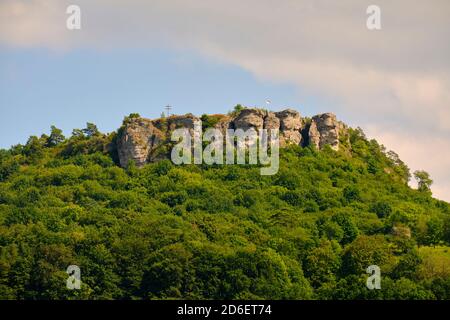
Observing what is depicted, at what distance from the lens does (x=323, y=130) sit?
149 m

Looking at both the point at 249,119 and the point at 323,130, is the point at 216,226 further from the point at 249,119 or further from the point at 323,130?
the point at 323,130

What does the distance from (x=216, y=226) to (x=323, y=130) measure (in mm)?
20688

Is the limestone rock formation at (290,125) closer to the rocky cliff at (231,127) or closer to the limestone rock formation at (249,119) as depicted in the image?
the rocky cliff at (231,127)

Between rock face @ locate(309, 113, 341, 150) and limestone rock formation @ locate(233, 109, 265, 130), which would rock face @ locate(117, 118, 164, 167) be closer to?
limestone rock formation @ locate(233, 109, 265, 130)

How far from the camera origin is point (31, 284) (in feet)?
396

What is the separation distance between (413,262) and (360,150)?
1360 inches

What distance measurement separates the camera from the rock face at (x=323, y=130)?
148 m

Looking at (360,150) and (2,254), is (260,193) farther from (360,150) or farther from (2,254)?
(2,254)

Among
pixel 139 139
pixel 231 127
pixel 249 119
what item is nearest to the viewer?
pixel 139 139

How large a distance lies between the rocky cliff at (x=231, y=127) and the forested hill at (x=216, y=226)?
3.20ft

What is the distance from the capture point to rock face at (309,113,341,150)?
14812 centimetres

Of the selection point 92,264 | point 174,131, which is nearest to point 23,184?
point 174,131

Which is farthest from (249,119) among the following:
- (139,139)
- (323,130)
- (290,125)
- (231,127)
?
(139,139)
